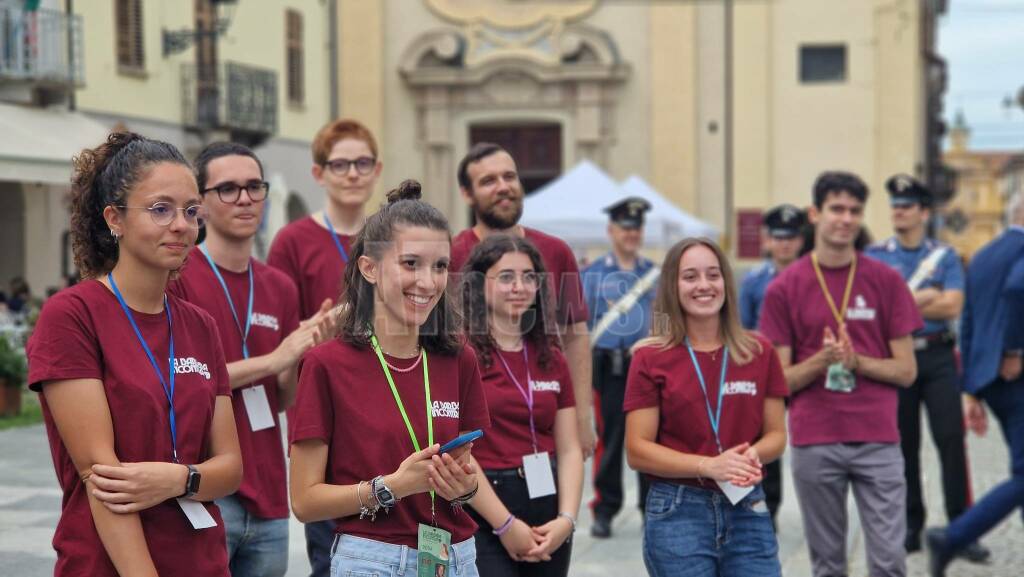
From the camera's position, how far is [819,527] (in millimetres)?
6379

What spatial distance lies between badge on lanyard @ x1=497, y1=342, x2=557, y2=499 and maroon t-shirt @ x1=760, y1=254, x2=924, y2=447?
6.12ft

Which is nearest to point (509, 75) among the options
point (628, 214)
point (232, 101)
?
point (232, 101)

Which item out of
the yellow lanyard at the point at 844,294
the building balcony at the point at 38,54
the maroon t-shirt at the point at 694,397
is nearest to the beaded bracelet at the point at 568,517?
the maroon t-shirt at the point at 694,397

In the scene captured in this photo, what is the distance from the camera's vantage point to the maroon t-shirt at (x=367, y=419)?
149 inches

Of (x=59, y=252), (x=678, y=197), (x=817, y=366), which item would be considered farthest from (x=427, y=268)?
(x=678, y=197)

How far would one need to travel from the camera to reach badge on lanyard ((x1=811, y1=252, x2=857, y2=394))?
6324 millimetres

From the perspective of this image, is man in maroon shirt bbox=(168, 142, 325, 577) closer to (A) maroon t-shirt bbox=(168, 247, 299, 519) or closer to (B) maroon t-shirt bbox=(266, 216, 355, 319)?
(A) maroon t-shirt bbox=(168, 247, 299, 519)

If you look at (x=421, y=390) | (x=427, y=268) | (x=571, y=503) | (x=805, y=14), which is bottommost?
(x=571, y=503)

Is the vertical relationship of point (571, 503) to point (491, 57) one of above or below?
below

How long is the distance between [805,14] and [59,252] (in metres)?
17.7

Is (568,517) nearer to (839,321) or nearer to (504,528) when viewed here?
(504,528)

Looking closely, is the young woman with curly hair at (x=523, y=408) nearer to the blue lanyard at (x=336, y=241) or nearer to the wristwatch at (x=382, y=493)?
the blue lanyard at (x=336, y=241)

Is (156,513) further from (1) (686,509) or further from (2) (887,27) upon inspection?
(2) (887,27)

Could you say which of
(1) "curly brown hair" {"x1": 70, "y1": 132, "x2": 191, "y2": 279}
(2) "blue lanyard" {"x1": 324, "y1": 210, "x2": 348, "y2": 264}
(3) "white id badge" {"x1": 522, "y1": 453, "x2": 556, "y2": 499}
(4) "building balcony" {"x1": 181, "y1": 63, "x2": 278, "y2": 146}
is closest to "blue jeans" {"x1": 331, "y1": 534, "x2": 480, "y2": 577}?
(1) "curly brown hair" {"x1": 70, "y1": 132, "x2": 191, "y2": 279}
